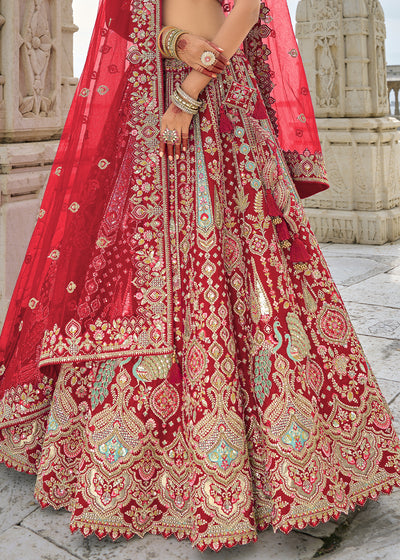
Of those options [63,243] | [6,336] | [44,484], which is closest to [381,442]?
[44,484]

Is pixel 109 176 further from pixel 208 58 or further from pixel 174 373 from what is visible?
pixel 174 373

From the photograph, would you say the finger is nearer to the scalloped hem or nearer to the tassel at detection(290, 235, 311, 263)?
the tassel at detection(290, 235, 311, 263)

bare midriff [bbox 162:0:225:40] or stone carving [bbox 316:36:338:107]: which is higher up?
stone carving [bbox 316:36:338:107]

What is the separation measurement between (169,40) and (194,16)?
9 centimetres

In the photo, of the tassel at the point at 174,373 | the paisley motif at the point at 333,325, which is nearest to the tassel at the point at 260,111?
the paisley motif at the point at 333,325

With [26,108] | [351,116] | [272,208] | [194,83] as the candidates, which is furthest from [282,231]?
[351,116]

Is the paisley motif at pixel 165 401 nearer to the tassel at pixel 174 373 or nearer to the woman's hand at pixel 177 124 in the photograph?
the tassel at pixel 174 373

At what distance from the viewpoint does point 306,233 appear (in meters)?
1.56

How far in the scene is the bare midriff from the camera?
4.94ft

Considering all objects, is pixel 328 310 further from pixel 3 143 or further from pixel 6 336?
pixel 3 143

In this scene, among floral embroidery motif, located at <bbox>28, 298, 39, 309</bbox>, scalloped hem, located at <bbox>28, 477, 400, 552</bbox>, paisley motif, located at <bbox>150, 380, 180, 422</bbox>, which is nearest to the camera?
scalloped hem, located at <bbox>28, 477, 400, 552</bbox>

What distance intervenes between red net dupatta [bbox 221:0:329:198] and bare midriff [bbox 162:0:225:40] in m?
0.18

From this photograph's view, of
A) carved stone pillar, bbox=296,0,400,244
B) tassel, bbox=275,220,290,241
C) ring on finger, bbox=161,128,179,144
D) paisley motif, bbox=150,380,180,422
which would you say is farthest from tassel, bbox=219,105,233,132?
carved stone pillar, bbox=296,0,400,244

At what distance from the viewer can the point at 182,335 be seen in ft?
4.73
